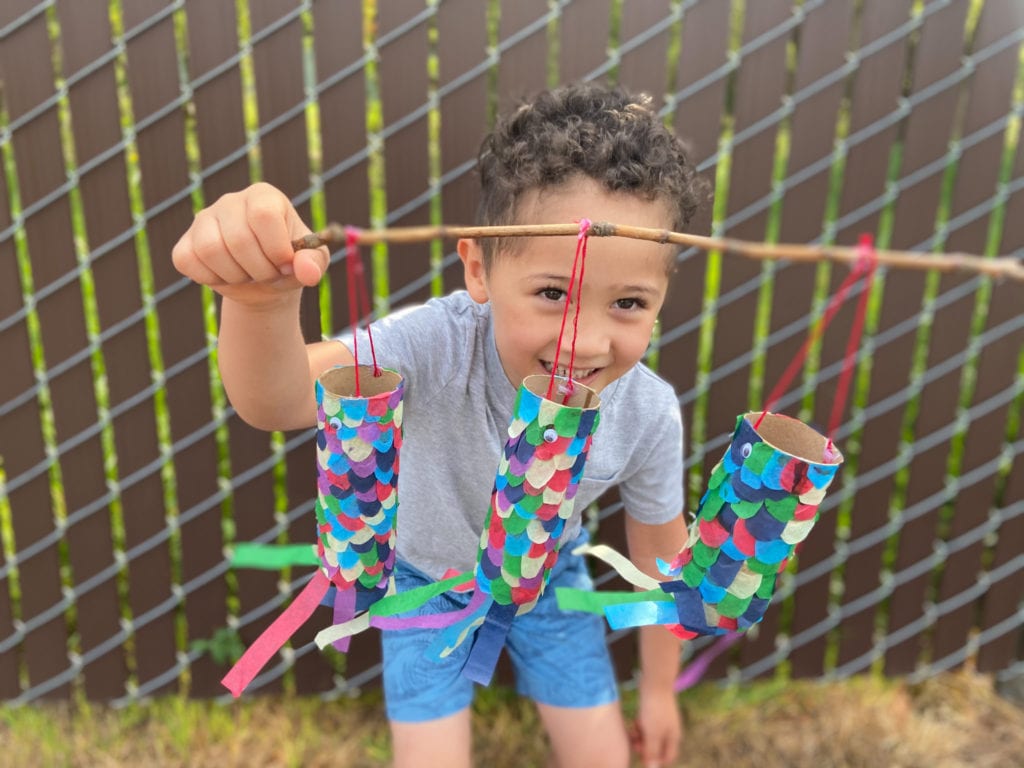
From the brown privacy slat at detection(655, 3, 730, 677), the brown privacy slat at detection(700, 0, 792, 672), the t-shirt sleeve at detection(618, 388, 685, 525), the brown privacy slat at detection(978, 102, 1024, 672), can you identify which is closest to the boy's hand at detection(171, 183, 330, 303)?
the t-shirt sleeve at detection(618, 388, 685, 525)

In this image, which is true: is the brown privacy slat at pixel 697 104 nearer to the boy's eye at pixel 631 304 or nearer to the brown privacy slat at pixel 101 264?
the boy's eye at pixel 631 304

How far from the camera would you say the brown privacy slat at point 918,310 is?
1.72 m

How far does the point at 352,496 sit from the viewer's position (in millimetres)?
948

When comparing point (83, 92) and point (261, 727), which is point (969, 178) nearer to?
point (83, 92)

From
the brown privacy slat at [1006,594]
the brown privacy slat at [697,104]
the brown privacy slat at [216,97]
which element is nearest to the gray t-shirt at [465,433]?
the brown privacy slat at [697,104]

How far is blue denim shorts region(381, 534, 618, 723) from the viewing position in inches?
57.4

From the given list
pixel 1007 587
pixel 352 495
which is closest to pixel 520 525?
pixel 352 495

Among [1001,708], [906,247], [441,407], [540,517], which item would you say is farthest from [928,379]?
[540,517]

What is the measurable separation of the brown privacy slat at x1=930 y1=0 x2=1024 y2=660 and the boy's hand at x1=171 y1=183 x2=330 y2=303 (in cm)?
146

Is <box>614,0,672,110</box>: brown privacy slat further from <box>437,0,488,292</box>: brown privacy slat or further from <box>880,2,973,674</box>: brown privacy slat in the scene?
<box>880,2,973,674</box>: brown privacy slat

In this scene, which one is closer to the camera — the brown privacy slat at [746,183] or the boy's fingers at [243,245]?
the boy's fingers at [243,245]

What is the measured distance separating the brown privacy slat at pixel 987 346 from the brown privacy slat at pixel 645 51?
2.04 feet

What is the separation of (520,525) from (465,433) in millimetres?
437

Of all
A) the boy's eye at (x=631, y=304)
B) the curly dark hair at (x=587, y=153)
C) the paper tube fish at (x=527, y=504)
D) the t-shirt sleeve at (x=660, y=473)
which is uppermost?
the curly dark hair at (x=587, y=153)
